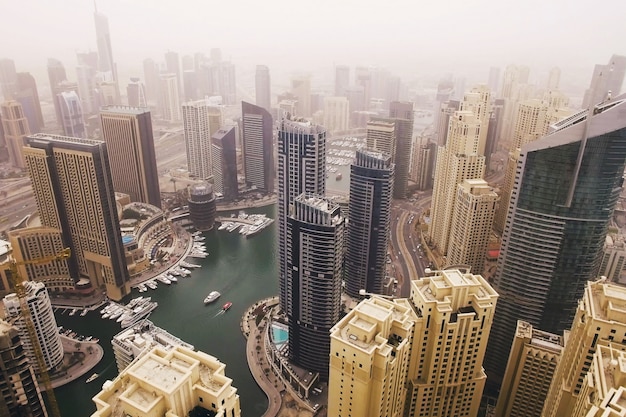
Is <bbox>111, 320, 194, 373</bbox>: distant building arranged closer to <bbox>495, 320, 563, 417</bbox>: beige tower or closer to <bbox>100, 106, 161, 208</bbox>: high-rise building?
<bbox>495, 320, 563, 417</bbox>: beige tower

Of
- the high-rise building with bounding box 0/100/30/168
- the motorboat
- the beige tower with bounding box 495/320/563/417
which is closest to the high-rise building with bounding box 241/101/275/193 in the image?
the motorboat

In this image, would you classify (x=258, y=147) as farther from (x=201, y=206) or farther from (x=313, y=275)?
(x=313, y=275)

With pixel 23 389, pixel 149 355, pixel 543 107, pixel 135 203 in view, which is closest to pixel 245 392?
pixel 23 389

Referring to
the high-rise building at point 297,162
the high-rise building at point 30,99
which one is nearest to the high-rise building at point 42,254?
the high-rise building at point 297,162

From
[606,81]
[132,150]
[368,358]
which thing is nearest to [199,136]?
[132,150]

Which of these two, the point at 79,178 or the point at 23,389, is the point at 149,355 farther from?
the point at 79,178

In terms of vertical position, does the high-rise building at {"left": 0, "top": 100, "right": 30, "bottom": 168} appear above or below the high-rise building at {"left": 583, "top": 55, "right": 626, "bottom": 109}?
below
